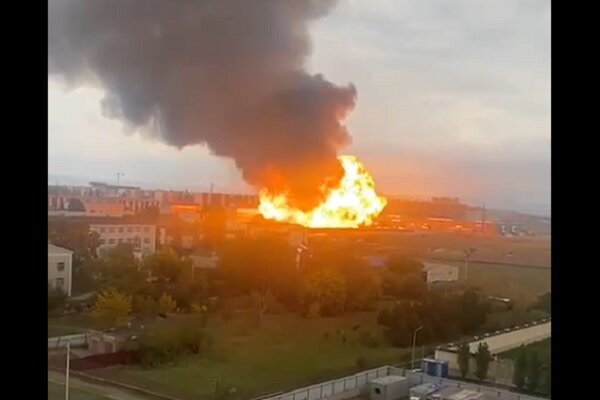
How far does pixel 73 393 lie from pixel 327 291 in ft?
1.43

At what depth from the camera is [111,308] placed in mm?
1034

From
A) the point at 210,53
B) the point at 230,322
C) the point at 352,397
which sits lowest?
the point at 352,397

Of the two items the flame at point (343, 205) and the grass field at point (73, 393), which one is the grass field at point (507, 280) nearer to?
the flame at point (343, 205)

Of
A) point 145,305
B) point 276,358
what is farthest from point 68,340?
point 276,358

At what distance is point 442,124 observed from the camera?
966 millimetres

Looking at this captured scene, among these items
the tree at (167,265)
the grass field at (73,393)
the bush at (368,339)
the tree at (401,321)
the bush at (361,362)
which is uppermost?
the tree at (167,265)

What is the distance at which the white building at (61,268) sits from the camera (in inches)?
40.8

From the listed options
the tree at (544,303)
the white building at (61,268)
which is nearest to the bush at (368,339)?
the tree at (544,303)

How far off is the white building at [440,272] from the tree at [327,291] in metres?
0.13
